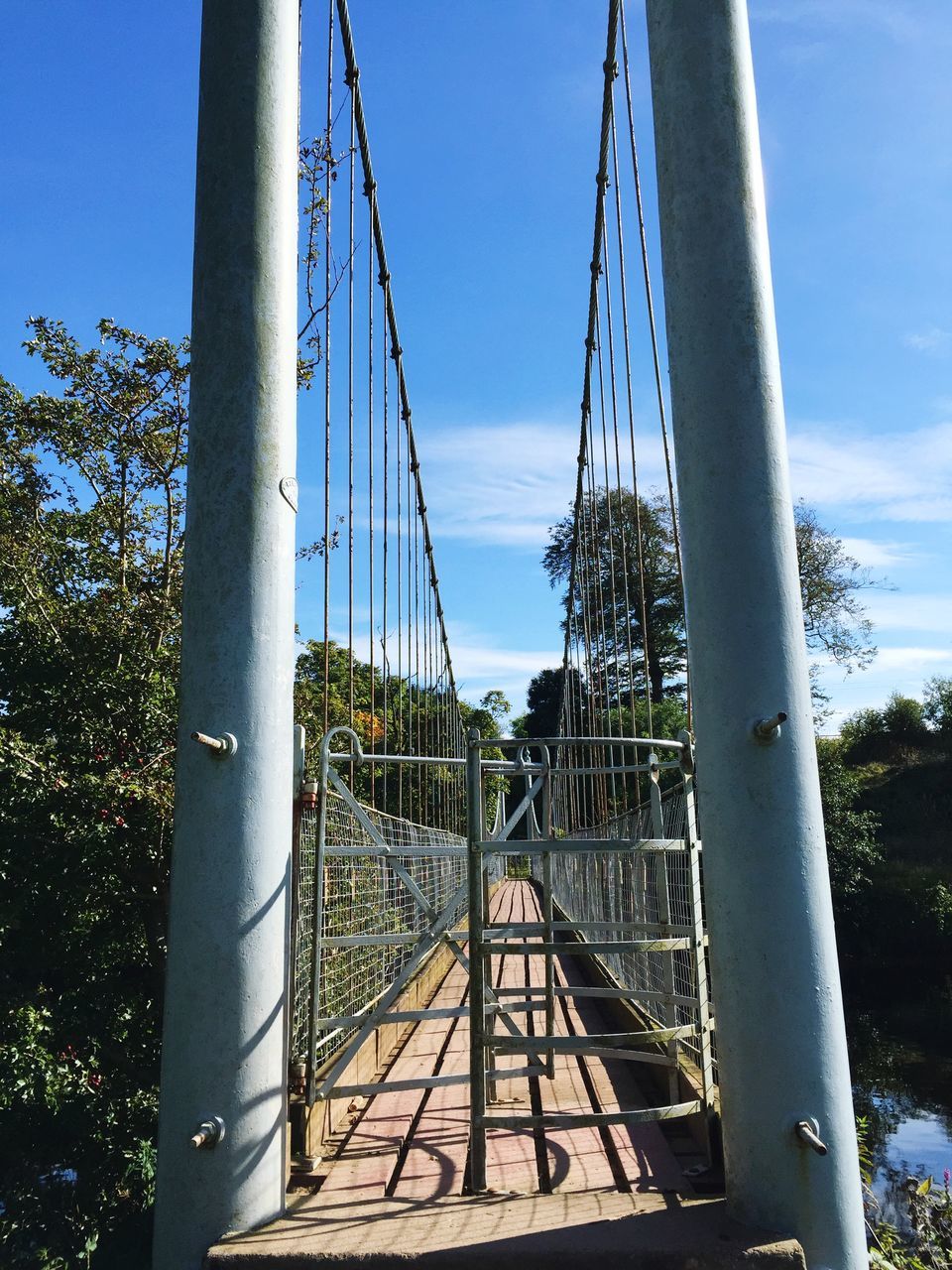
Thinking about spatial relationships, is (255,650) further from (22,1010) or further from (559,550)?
(559,550)

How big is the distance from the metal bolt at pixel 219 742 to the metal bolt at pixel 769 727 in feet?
3.30

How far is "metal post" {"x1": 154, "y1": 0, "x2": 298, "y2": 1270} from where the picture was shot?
68.6 inches

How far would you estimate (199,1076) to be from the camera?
1.74 metres

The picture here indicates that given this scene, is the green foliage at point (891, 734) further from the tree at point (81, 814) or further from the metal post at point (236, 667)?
the metal post at point (236, 667)

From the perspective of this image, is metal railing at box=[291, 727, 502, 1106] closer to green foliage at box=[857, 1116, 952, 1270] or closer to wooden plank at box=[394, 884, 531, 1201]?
wooden plank at box=[394, 884, 531, 1201]

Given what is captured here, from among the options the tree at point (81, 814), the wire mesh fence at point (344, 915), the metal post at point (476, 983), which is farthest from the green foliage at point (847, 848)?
the metal post at point (476, 983)

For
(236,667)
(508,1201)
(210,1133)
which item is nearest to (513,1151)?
(508,1201)

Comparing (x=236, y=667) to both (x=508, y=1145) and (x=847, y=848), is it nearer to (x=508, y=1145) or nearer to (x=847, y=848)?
(x=508, y=1145)

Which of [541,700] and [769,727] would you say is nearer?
[769,727]

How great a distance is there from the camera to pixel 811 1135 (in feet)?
5.43

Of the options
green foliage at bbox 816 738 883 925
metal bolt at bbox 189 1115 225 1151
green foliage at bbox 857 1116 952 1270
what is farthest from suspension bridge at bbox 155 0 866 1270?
green foliage at bbox 816 738 883 925

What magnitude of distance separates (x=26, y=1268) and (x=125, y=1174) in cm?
76

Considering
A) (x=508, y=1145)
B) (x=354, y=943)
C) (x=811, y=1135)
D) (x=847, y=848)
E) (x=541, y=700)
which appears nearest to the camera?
(x=811, y=1135)

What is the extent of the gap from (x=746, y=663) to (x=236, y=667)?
100cm
